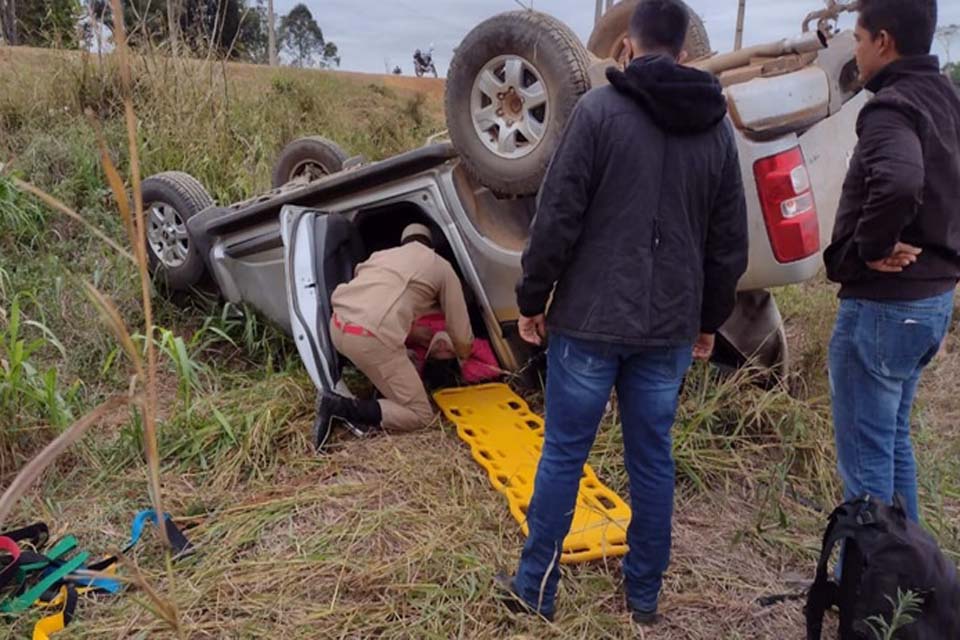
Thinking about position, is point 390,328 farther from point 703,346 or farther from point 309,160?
point 309,160

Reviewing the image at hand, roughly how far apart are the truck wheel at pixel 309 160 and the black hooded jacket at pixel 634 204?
3.07 meters

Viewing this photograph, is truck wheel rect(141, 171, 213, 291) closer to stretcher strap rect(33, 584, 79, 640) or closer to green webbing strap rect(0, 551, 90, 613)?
green webbing strap rect(0, 551, 90, 613)

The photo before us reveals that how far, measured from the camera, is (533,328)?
2.32m

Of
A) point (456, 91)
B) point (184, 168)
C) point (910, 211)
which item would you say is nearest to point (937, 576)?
point (910, 211)

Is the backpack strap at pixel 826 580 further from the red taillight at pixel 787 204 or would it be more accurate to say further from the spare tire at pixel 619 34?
the spare tire at pixel 619 34

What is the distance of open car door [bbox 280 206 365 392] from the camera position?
10.9 ft

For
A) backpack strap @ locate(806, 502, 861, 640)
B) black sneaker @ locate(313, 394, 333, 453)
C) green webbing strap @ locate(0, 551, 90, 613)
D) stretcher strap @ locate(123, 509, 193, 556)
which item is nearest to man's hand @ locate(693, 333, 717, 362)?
backpack strap @ locate(806, 502, 861, 640)

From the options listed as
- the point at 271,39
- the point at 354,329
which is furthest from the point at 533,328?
the point at 271,39

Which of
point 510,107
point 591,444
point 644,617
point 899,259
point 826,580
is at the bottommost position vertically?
point 644,617

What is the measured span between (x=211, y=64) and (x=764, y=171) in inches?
192

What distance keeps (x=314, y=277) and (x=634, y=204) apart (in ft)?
5.91

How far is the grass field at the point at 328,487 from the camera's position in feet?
7.66

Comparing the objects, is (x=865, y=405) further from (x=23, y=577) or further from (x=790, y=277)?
(x=23, y=577)

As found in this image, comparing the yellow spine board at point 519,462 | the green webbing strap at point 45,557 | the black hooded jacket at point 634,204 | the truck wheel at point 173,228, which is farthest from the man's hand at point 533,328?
the truck wheel at point 173,228
